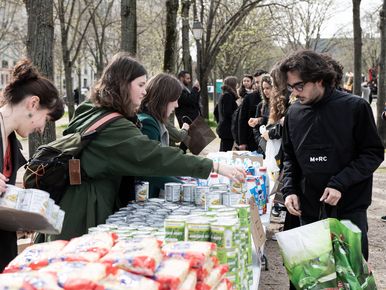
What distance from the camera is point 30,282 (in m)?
1.67

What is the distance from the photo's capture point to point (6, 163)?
302cm

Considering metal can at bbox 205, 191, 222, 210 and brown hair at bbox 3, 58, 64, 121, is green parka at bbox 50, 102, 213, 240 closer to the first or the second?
metal can at bbox 205, 191, 222, 210

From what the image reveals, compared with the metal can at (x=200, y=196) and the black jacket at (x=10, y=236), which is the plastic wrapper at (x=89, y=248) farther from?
the metal can at (x=200, y=196)

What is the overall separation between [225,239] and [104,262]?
0.66 m

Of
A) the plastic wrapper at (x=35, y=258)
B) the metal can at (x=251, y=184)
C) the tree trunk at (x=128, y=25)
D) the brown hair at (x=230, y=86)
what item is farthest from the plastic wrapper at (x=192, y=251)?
the tree trunk at (x=128, y=25)

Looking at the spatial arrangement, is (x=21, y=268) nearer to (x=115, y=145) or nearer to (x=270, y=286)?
(x=115, y=145)

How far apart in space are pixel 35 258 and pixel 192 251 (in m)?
0.58

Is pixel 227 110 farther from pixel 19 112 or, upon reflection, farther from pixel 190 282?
pixel 190 282

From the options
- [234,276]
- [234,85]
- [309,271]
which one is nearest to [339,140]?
[309,271]

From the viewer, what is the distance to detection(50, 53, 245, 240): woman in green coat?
3.14 meters

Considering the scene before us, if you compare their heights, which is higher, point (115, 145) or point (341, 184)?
point (115, 145)

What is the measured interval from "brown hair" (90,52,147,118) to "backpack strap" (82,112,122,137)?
0.34ft

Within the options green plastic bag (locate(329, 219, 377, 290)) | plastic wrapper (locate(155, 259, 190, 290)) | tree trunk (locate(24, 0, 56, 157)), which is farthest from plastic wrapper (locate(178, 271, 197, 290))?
tree trunk (locate(24, 0, 56, 157))

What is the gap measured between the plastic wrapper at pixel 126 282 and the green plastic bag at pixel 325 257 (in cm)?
146
